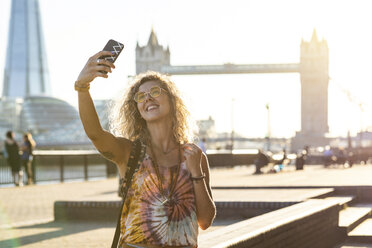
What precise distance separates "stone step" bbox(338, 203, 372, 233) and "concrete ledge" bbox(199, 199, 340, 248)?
0.55 ft

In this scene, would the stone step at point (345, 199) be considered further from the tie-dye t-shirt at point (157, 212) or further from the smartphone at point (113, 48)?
the smartphone at point (113, 48)

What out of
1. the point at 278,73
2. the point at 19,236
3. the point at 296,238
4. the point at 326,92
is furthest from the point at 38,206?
the point at 326,92

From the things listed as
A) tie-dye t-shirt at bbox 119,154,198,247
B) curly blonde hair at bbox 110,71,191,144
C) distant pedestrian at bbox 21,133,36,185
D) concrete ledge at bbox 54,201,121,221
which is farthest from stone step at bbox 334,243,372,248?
distant pedestrian at bbox 21,133,36,185

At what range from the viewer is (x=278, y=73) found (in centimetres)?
9881

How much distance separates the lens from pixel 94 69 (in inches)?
109

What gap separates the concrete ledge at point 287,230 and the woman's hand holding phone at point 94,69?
1.98 meters

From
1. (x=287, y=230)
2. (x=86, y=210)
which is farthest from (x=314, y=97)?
(x=287, y=230)

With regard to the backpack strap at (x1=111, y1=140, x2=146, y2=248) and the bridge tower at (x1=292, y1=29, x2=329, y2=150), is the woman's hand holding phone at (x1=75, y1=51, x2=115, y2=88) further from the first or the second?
the bridge tower at (x1=292, y1=29, x2=329, y2=150)

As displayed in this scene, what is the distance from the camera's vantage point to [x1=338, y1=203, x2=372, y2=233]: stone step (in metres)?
7.88

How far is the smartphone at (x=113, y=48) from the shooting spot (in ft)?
9.09

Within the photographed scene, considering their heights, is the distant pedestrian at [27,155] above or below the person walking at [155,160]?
below

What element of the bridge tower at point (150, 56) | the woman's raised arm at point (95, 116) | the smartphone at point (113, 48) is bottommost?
the woman's raised arm at point (95, 116)

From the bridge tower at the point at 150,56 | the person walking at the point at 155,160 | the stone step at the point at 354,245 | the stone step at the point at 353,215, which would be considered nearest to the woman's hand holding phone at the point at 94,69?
the person walking at the point at 155,160

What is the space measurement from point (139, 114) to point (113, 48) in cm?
43
